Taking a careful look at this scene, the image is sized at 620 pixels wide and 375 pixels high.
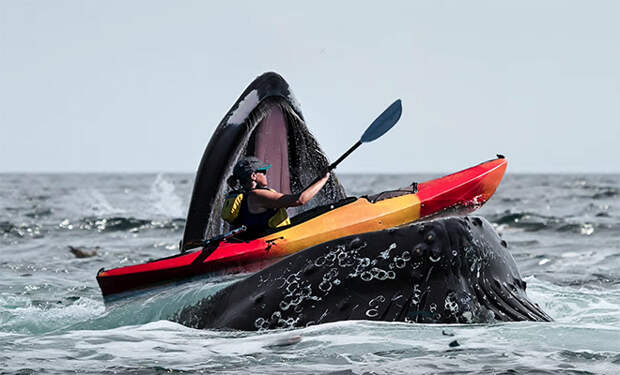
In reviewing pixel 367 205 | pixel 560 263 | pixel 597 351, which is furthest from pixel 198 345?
pixel 560 263

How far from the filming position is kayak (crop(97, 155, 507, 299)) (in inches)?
292

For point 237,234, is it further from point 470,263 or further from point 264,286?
point 470,263

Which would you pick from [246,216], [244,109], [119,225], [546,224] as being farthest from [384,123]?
[119,225]

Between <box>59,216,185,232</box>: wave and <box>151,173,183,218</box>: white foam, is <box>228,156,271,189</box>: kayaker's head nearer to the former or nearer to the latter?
<box>59,216,185,232</box>: wave

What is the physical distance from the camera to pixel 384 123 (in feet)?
27.6

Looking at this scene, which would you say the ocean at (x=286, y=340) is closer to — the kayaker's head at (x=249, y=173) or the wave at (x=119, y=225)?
the kayaker's head at (x=249, y=173)

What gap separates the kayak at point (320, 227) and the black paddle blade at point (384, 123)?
2.36 ft

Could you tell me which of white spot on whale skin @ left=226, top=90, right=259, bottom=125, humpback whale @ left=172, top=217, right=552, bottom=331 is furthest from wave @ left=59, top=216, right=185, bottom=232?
humpback whale @ left=172, top=217, right=552, bottom=331

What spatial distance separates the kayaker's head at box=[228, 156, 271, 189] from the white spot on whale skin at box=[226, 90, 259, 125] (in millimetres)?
950

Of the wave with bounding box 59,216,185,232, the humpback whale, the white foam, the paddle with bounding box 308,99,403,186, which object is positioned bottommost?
the humpback whale

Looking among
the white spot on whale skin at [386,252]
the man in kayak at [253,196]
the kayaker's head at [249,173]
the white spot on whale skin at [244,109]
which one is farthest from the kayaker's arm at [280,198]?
the white spot on whale skin at [386,252]

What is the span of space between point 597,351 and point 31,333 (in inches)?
151

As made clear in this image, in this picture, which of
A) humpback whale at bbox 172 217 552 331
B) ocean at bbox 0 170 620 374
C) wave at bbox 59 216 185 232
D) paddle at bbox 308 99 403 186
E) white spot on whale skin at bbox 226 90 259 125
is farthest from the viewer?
wave at bbox 59 216 185 232

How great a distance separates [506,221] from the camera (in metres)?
18.5
